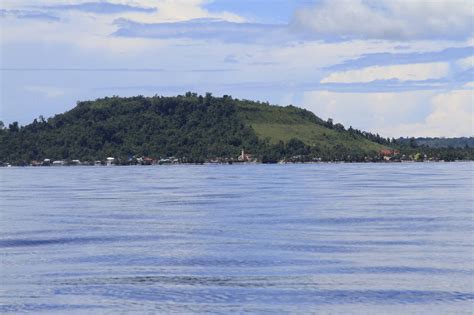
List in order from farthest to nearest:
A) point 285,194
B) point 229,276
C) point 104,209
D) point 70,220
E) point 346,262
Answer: point 285,194
point 104,209
point 70,220
point 346,262
point 229,276

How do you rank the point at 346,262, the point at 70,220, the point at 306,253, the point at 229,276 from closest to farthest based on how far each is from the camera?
the point at 229,276 → the point at 346,262 → the point at 306,253 → the point at 70,220

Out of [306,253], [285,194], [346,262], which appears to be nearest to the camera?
[346,262]

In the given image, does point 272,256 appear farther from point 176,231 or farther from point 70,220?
point 70,220

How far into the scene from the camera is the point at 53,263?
43.3 meters

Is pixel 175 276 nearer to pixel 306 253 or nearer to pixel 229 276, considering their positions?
pixel 229 276

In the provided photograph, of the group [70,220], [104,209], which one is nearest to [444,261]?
[70,220]

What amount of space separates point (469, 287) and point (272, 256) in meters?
11.3

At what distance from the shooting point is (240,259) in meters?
43.8

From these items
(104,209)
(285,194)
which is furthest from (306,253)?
(285,194)

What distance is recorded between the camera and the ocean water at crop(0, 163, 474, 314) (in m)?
33.8

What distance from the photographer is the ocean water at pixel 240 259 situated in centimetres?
3378

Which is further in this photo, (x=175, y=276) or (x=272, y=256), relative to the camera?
(x=272, y=256)

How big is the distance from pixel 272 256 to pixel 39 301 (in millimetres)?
13829

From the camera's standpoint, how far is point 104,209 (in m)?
76.8
